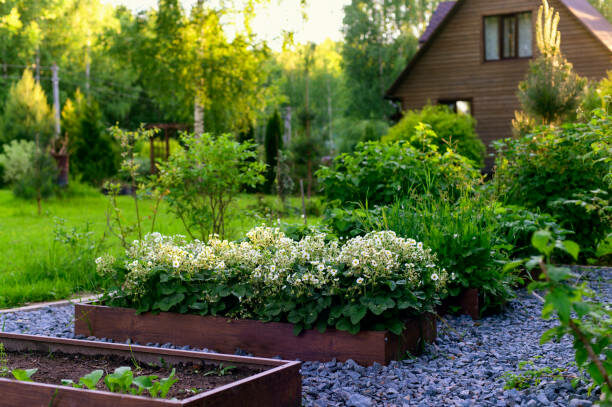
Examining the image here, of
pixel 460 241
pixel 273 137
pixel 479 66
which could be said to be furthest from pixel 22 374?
pixel 273 137

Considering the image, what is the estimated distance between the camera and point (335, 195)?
18.6 feet

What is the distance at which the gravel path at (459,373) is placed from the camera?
2555 millimetres

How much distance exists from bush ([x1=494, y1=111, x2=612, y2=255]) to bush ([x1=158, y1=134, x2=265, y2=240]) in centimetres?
263

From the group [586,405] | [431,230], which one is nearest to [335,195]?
[431,230]

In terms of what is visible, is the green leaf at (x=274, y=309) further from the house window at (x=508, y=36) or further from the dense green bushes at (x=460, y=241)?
the house window at (x=508, y=36)

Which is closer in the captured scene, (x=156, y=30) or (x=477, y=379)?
(x=477, y=379)

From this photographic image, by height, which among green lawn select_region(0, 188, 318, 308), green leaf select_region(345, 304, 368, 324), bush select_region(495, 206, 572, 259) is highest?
bush select_region(495, 206, 572, 259)

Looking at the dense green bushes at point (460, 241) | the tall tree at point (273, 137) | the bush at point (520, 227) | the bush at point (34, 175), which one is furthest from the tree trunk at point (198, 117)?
the dense green bushes at point (460, 241)

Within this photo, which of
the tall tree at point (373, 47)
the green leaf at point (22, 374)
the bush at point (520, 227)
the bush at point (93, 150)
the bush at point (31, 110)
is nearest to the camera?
the green leaf at point (22, 374)

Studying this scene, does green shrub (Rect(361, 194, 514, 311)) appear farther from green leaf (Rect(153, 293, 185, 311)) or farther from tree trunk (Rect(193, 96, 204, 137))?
tree trunk (Rect(193, 96, 204, 137))

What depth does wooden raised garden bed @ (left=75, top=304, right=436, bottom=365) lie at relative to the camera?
3.04m

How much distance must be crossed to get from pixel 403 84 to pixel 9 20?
35.8ft

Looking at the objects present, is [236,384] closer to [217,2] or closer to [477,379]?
[477,379]

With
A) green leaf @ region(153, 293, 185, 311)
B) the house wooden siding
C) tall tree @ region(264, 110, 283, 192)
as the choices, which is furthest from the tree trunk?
green leaf @ region(153, 293, 185, 311)
